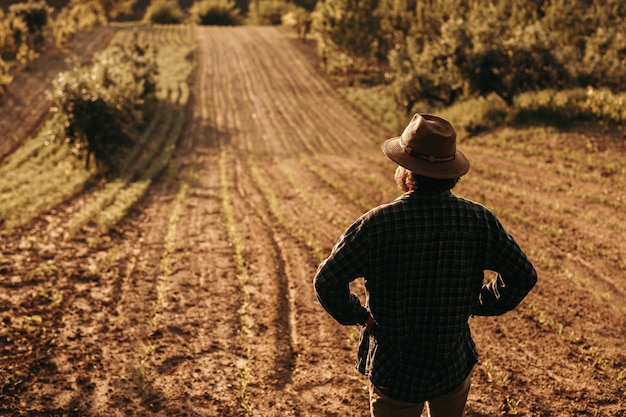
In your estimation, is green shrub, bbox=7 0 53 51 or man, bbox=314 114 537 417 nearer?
man, bbox=314 114 537 417

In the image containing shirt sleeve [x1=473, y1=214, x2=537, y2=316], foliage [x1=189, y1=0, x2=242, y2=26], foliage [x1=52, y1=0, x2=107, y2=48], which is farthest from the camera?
foliage [x1=189, y1=0, x2=242, y2=26]

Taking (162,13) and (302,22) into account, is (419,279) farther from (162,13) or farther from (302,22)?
(162,13)

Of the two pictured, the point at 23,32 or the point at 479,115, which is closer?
the point at 479,115

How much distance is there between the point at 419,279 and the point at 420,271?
0.05m

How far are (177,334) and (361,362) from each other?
4314 millimetres

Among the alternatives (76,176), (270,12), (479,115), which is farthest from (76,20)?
(479,115)

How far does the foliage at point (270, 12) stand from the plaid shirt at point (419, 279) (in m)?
64.9

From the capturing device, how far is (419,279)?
2893 millimetres

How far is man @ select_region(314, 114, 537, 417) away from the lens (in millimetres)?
2812

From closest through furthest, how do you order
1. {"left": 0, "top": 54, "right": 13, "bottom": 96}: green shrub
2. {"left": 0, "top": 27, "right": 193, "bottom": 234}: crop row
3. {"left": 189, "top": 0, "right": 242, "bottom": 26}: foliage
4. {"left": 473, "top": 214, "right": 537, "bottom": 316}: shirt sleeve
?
{"left": 473, "top": 214, "right": 537, "bottom": 316}: shirt sleeve < {"left": 0, "top": 27, "right": 193, "bottom": 234}: crop row < {"left": 0, "top": 54, "right": 13, "bottom": 96}: green shrub < {"left": 189, "top": 0, "right": 242, "bottom": 26}: foliage

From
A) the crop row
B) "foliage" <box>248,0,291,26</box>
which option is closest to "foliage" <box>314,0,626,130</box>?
the crop row

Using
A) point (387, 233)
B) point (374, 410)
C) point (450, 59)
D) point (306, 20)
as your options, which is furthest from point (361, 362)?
point (306, 20)

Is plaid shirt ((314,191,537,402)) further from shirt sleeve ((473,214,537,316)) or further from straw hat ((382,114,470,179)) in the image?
straw hat ((382,114,470,179))

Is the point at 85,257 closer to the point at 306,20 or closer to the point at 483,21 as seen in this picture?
the point at 483,21
